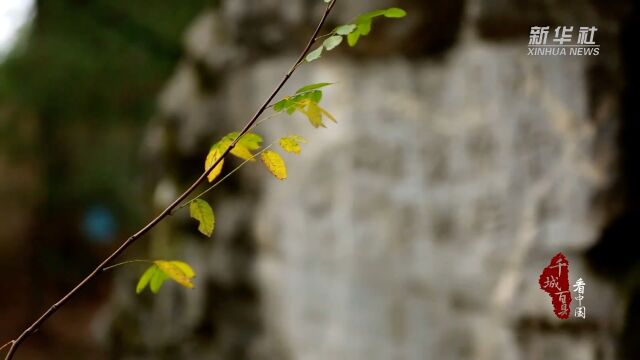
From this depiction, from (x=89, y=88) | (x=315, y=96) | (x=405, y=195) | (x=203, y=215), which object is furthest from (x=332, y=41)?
(x=89, y=88)

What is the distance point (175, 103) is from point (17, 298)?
2383mm

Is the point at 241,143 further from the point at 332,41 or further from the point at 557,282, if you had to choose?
the point at 557,282

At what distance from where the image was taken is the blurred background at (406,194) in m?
1.53

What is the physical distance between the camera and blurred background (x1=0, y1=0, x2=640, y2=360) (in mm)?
1534

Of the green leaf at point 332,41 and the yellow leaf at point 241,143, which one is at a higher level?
the green leaf at point 332,41

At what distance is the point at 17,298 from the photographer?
3848mm

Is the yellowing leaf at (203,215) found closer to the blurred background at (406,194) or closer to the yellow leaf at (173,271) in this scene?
the yellow leaf at (173,271)

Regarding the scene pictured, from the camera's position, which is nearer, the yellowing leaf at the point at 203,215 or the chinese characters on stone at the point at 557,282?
the yellowing leaf at the point at 203,215

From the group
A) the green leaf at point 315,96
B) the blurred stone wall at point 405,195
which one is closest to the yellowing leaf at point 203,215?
the green leaf at point 315,96

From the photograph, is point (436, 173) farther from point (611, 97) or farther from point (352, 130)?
point (611, 97)

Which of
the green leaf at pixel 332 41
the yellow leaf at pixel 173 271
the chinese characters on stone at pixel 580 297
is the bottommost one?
the chinese characters on stone at pixel 580 297

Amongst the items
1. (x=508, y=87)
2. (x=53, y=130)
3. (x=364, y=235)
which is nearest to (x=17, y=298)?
(x=53, y=130)

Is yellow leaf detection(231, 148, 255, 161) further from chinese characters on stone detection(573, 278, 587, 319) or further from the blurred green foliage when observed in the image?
the blurred green foliage

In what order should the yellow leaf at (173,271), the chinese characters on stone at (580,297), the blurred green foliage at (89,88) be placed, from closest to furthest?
the yellow leaf at (173,271), the chinese characters on stone at (580,297), the blurred green foliage at (89,88)
